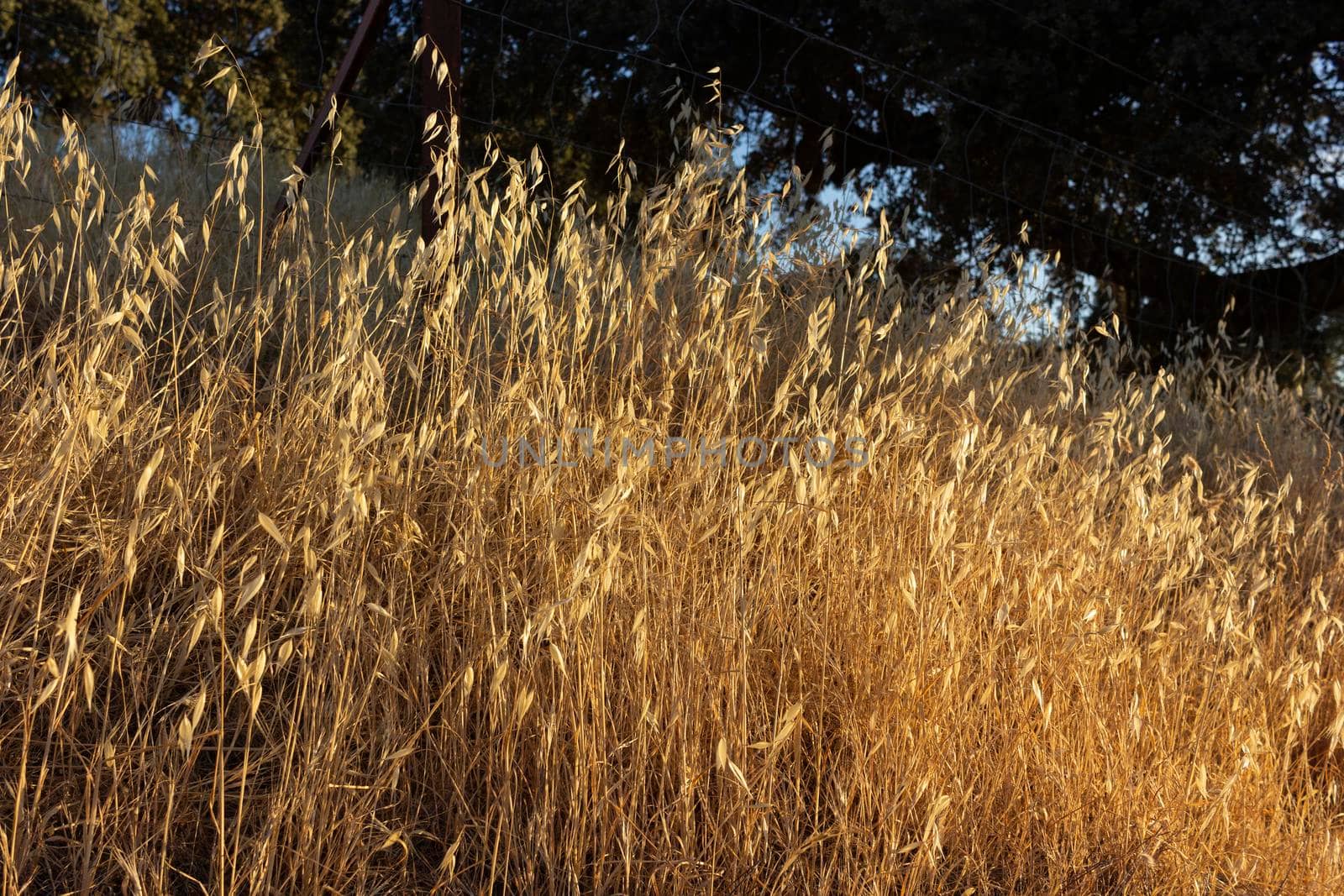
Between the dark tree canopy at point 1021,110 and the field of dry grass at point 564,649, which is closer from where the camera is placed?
the field of dry grass at point 564,649

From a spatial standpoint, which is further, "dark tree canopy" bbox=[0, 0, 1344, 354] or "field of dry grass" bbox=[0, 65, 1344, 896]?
"dark tree canopy" bbox=[0, 0, 1344, 354]

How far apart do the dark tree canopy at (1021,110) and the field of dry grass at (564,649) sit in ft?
15.7

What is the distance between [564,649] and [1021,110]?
6.54m

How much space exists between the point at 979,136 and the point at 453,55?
5153 millimetres

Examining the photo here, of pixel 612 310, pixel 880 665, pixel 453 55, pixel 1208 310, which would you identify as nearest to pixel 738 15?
pixel 1208 310

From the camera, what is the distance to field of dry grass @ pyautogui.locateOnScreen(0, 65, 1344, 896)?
4.64 ft

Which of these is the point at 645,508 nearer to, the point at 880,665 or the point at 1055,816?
the point at 880,665

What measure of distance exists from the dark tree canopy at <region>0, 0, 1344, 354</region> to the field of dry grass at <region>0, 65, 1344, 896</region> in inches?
188

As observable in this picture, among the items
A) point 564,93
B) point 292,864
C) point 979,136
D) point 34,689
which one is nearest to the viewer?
point 292,864

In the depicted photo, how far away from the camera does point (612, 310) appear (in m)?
1.91

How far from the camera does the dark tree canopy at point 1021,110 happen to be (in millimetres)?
6621

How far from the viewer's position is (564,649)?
4.95 feet

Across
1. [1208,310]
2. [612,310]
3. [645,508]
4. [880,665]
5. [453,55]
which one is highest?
[453,55]

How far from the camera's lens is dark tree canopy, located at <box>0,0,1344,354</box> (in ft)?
21.7
